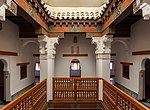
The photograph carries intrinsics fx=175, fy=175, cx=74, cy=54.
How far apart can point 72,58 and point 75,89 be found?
2.64m

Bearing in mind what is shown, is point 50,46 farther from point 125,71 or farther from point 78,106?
point 125,71

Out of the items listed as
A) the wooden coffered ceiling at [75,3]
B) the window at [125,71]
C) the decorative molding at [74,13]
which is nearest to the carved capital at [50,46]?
the decorative molding at [74,13]

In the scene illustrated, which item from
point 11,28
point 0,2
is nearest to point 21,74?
point 11,28

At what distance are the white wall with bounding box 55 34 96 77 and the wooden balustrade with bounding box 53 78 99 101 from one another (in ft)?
7.55

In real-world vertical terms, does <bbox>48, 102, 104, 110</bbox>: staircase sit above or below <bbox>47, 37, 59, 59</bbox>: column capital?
below

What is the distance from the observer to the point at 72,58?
8758 millimetres

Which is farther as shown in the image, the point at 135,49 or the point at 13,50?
the point at 135,49

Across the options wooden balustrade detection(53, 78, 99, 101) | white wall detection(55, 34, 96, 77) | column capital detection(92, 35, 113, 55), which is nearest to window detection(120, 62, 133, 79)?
white wall detection(55, 34, 96, 77)

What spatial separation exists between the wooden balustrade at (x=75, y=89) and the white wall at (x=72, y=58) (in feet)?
7.55

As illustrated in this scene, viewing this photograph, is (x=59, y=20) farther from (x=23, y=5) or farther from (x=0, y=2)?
(x=0, y=2)

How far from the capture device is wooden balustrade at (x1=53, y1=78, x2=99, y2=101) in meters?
6.36

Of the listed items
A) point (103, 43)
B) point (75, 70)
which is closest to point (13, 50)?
point (103, 43)

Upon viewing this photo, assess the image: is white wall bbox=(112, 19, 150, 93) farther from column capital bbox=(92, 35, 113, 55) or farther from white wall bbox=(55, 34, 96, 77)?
white wall bbox=(55, 34, 96, 77)

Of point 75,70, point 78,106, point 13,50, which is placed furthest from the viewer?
point 75,70
